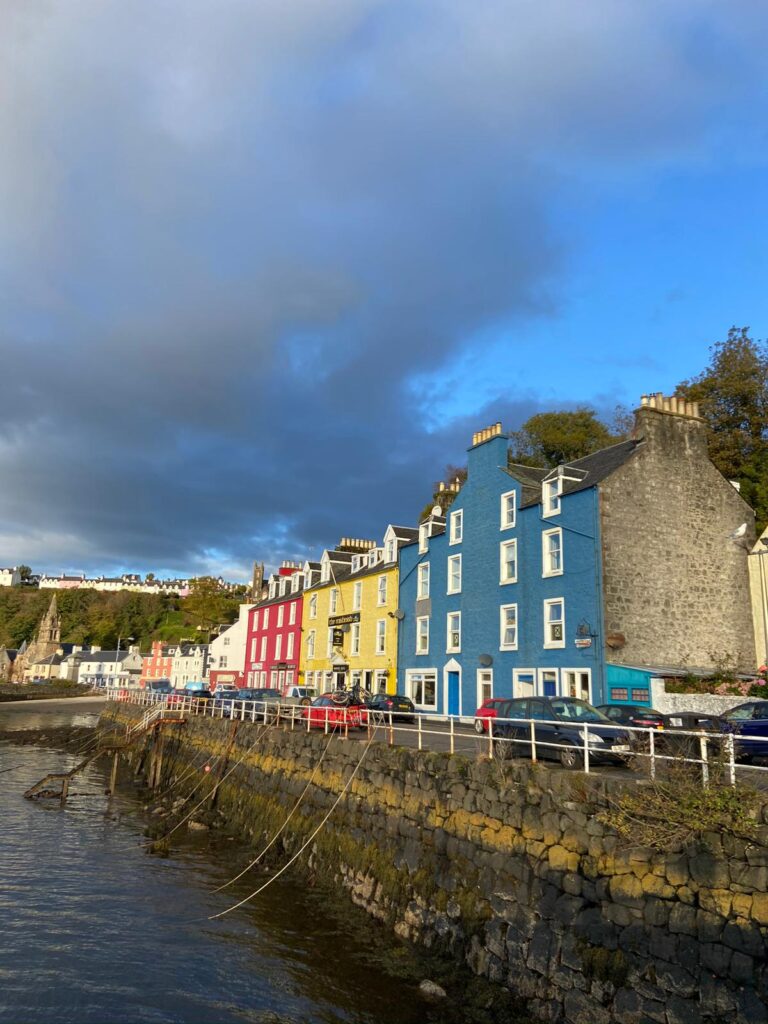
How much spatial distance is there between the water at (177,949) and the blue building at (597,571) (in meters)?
14.4

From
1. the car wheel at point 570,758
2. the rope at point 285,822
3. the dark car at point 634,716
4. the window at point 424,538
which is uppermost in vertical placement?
the window at point 424,538

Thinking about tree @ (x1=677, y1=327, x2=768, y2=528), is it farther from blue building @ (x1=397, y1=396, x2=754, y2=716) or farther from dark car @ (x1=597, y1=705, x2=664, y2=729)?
dark car @ (x1=597, y1=705, x2=664, y2=729)

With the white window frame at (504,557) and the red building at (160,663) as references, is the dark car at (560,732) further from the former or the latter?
the red building at (160,663)

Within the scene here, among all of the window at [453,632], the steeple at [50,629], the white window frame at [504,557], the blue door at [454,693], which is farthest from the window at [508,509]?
the steeple at [50,629]

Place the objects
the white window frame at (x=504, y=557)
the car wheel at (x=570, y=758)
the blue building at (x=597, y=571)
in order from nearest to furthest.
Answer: the car wheel at (x=570, y=758), the blue building at (x=597, y=571), the white window frame at (x=504, y=557)

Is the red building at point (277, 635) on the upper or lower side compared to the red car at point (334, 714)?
upper

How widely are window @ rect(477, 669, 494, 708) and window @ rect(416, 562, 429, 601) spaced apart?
23.1ft

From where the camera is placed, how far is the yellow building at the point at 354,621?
42844mm

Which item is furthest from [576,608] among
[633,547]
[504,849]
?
[504,849]

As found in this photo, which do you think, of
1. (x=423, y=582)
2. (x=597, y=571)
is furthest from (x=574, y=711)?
(x=423, y=582)

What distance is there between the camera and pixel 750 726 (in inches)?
617

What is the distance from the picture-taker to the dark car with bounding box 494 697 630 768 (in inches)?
568

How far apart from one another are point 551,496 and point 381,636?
54.2 ft

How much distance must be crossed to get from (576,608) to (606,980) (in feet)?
65.4
